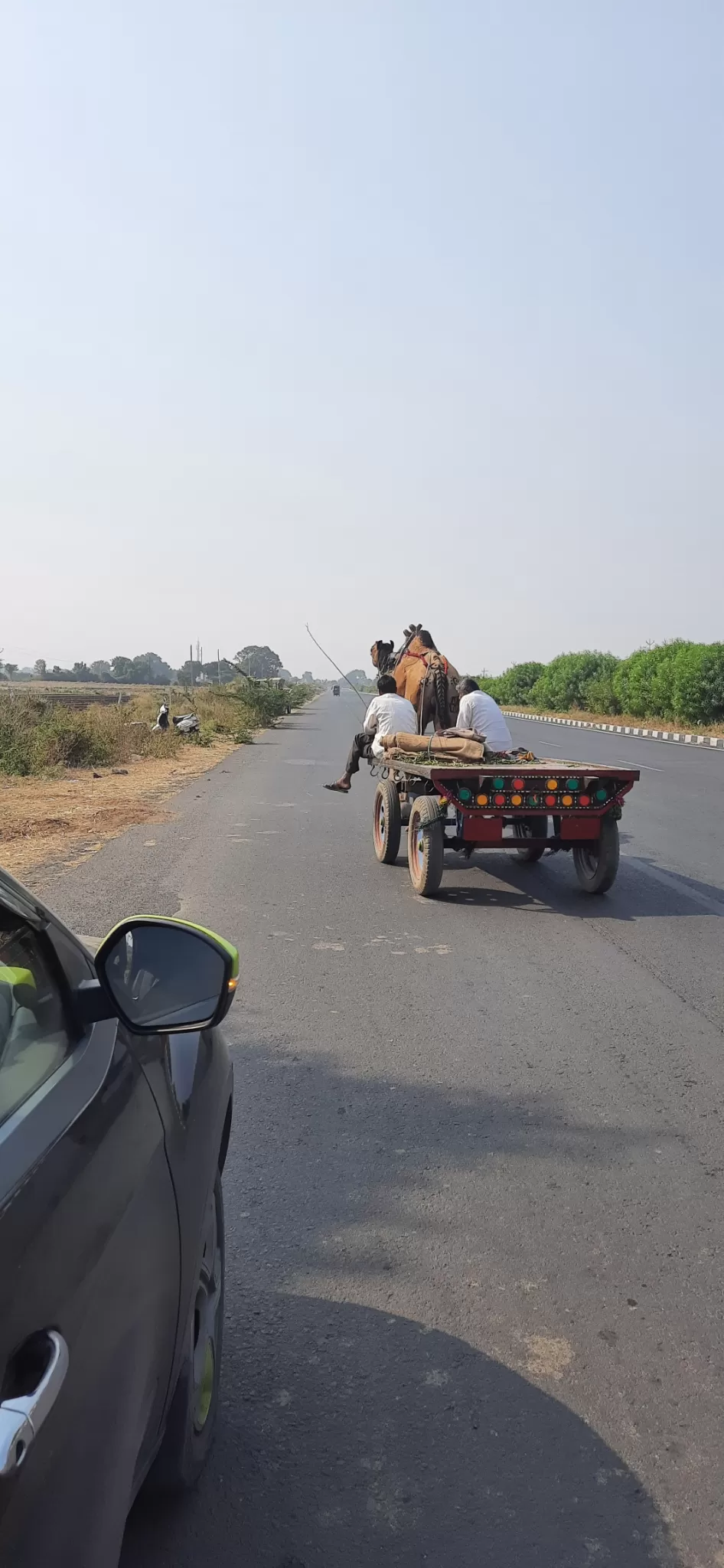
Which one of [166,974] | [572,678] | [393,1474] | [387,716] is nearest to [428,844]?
[387,716]

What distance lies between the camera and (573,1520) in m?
2.37

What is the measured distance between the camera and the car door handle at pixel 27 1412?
1.22 metres

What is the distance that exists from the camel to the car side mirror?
9767 millimetres

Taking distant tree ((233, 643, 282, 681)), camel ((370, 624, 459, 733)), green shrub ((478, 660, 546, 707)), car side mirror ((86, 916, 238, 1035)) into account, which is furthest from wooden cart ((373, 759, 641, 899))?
distant tree ((233, 643, 282, 681))

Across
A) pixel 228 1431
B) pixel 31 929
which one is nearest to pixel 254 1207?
pixel 228 1431

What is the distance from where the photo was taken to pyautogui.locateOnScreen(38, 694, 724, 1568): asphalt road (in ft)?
7.83

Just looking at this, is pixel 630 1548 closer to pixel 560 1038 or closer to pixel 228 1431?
pixel 228 1431

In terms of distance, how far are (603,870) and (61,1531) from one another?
7912 millimetres

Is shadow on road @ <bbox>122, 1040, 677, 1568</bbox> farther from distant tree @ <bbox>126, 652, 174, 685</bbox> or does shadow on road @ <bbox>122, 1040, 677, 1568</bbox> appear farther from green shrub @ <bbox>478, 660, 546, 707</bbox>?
distant tree @ <bbox>126, 652, 174, 685</bbox>

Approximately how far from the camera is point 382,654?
13.2 m

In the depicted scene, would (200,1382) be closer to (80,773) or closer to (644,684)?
(80,773)

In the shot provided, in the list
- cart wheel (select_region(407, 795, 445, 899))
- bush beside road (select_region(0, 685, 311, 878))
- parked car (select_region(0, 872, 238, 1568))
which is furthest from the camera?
bush beside road (select_region(0, 685, 311, 878))

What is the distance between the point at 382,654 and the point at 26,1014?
1150 centimetres

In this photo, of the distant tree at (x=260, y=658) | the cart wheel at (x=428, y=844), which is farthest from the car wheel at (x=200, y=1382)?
the distant tree at (x=260, y=658)
